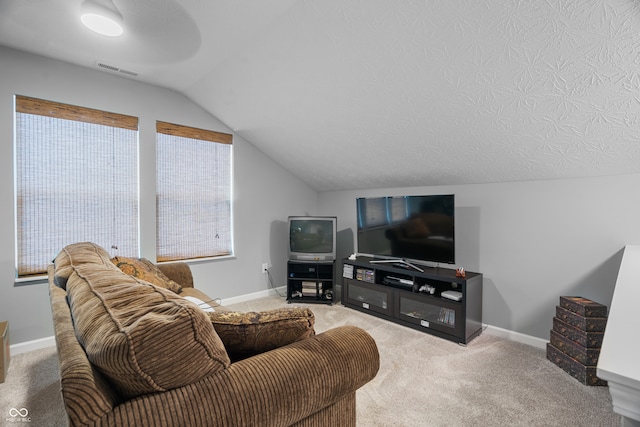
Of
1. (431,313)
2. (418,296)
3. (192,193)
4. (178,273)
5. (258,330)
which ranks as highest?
(192,193)

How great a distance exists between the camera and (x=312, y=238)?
410 cm

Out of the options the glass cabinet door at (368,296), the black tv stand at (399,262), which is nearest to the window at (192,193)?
the glass cabinet door at (368,296)

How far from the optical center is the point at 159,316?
2.66 feet

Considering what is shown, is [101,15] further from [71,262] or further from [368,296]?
[368,296]

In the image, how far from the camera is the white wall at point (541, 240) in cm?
241

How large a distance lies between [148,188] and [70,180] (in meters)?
0.65

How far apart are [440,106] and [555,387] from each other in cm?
210

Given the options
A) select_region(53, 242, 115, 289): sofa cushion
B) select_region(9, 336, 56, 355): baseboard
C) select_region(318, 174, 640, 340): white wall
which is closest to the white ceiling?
select_region(318, 174, 640, 340): white wall

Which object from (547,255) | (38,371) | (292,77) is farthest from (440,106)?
(38,371)

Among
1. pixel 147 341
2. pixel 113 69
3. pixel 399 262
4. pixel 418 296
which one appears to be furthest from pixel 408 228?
pixel 113 69

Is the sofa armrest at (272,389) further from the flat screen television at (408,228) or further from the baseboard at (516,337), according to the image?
the baseboard at (516,337)

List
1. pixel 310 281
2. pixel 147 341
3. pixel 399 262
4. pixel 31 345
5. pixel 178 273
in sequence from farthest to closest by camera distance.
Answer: pixel 310 281
pixel 399 262
pixel 178 273
pixel 31 345
pixel 147 341

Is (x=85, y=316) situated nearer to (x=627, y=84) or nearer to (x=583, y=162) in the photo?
(x=627, y=84)

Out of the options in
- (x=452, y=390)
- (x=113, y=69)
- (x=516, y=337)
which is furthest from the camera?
(x=113, y=69)
